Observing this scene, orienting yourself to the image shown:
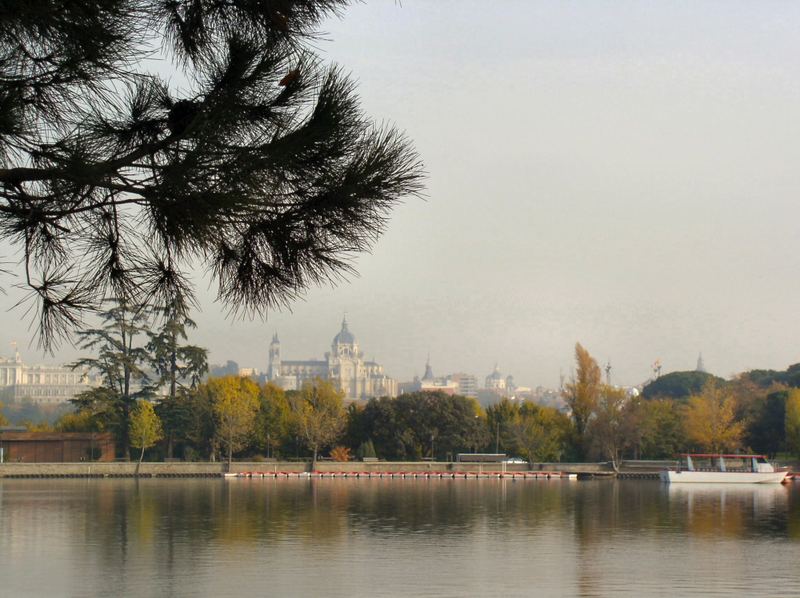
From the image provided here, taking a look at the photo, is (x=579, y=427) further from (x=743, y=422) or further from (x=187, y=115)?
(x=187, y=115)

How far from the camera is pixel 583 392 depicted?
69.6 m

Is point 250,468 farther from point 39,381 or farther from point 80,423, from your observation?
point 39,381

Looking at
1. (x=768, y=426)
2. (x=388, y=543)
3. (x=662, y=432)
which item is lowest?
(x=388, y=543)

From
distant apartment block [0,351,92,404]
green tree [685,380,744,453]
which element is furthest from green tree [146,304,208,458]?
distant apartment block [0,351,92,404]

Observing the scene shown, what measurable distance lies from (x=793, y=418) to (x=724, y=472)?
570 cm

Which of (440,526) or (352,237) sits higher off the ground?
(352,237)

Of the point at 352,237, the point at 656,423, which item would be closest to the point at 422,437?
the point at 656,423

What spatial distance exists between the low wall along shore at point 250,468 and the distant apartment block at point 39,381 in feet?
352

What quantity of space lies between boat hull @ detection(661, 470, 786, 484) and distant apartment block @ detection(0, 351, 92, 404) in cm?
11737

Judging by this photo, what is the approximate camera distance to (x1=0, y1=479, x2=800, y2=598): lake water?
22.4m

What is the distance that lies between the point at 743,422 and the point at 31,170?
68.7 metres

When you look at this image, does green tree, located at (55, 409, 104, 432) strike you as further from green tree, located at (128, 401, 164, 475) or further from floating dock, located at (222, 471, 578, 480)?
floating dock, located at (222, 471, 578, 480)

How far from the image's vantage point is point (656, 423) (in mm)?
69500

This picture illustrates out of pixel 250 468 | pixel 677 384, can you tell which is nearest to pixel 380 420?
pixel 250 468
